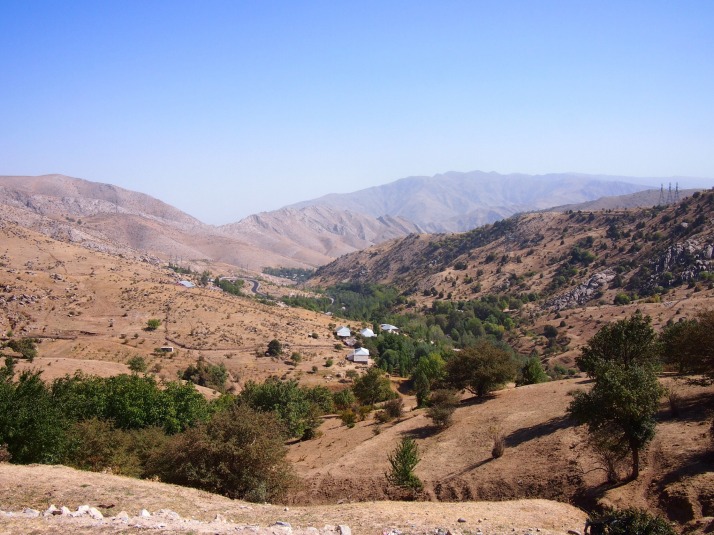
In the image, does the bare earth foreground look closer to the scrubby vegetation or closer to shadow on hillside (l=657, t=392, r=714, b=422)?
the scrubby vegetation

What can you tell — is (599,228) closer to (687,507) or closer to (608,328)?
(608,328)

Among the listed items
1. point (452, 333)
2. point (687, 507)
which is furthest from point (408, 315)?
point (687, 507)

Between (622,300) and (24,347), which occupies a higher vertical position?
(24,347)

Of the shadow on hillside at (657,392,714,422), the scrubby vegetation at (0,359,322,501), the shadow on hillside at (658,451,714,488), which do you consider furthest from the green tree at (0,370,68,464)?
the shadow on hillside at (657,392,714,422)

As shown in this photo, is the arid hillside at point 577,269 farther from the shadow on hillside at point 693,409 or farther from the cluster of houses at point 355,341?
the shadow on hillside at point 693,409

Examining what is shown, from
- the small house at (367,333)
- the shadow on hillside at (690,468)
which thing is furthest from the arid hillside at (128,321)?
the shadow on hillside at (690,468)

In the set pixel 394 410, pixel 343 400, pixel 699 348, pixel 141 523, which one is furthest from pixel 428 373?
pixel 141 523

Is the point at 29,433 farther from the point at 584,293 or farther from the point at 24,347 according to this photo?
the point at 584,293
